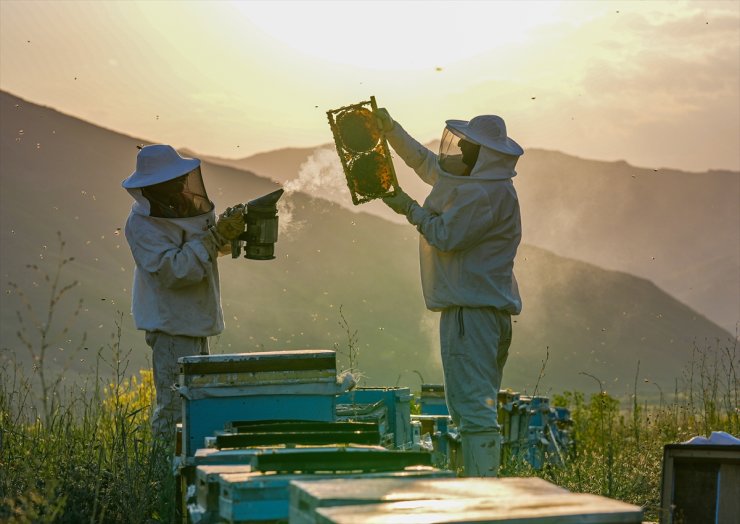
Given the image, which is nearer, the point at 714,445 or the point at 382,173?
the point at 714,445

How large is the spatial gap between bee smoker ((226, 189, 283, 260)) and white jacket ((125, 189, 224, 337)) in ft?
0.64

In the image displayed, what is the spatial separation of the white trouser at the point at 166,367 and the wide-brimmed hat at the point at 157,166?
952 mm

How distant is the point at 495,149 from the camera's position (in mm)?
7094

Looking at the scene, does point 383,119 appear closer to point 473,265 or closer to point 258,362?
point 473,265

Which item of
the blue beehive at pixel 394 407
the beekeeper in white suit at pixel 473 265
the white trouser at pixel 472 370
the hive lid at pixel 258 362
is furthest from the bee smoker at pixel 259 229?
the hive lid at pixel 258 362

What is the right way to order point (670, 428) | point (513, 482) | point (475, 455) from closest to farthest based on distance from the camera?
point (513, 482), point (475, 455), point (670, 428)

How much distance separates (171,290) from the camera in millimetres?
7312

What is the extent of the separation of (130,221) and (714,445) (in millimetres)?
3820

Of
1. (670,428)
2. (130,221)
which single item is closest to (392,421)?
(130,221)

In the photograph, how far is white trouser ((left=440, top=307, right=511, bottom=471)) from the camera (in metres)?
6.96

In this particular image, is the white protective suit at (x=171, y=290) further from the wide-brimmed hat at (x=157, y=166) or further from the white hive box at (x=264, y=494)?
the white hive box at (x=264, y=494)

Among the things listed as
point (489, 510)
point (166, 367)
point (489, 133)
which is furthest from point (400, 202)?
point (489, 510)

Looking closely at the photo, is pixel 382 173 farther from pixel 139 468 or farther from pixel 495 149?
pixel 139 468

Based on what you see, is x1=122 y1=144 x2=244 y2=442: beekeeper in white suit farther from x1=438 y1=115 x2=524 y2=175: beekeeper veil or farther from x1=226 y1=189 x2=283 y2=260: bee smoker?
x1=438 y1=115 x2=524 y2=175: beekeeper veil
